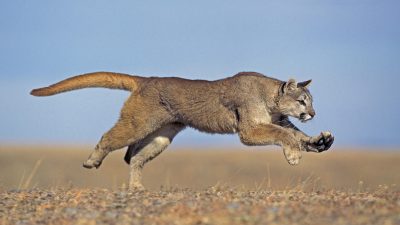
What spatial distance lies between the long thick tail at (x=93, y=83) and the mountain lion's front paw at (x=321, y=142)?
11.8 ft

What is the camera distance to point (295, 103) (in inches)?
603

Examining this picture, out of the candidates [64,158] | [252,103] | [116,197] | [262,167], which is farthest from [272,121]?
[64,158]

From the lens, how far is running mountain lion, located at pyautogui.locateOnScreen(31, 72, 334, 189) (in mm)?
15164

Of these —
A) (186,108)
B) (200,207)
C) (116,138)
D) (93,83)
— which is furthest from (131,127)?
(200,207)

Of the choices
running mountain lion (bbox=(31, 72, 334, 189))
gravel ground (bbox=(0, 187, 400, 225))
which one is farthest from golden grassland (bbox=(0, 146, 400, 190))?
gravel ground (bbox=(0, 187, 400, 225))

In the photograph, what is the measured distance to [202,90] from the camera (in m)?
15.6

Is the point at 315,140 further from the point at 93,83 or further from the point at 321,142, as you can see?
the point at 93,83

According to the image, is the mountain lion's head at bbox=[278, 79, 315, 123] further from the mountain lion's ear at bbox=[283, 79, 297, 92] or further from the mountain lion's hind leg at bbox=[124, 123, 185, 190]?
the mountain lion's hind leg at bbox=[124, 123, 185, 190]

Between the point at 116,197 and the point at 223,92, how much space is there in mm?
4278

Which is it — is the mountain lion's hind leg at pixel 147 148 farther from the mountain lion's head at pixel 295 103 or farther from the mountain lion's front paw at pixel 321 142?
the mountain lion's front paw at pixel 321 142

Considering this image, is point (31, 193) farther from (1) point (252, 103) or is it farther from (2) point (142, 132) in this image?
(1) point (252, 103)

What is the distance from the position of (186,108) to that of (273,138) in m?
1.90

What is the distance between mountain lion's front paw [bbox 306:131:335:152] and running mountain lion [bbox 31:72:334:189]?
177 millimetres

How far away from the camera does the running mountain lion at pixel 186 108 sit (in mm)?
15164
